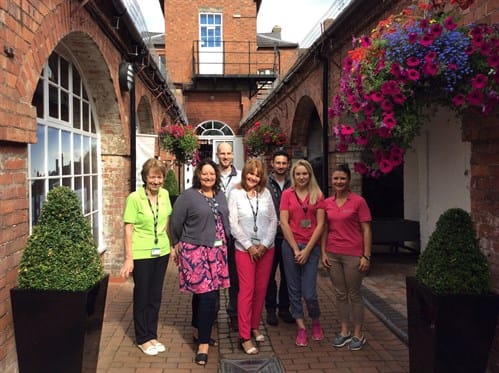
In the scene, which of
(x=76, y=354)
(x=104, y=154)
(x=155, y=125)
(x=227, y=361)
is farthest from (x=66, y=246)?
(x=155, y=125)

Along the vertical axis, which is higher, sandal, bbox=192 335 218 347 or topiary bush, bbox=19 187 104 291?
topiary bush, bbox=19 187 104 291

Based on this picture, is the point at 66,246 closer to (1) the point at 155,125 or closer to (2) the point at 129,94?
(2) the point at 129,94

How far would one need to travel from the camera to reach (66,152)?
4.95m

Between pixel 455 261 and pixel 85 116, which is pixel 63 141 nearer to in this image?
pixel 85 116

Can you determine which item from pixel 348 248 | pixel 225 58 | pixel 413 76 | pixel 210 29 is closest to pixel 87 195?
pixel 348 248

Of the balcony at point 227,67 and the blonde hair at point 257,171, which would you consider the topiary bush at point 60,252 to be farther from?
the balcony at point 227,67

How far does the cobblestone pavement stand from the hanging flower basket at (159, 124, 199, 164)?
19.9ft

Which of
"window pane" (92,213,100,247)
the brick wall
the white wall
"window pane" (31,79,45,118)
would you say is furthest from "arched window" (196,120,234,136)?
"window pane" (31,79,45,118)

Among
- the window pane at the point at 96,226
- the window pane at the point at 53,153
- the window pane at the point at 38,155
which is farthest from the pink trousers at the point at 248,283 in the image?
the window pane at the point at 96,226

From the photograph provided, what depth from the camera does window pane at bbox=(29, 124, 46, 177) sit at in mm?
4059

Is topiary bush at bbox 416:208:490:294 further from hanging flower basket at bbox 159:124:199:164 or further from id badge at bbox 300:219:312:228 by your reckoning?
hanging flower basket at bbox 159:124:199:164

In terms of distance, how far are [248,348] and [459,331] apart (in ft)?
5.80

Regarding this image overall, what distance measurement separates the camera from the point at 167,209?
12.7 ft

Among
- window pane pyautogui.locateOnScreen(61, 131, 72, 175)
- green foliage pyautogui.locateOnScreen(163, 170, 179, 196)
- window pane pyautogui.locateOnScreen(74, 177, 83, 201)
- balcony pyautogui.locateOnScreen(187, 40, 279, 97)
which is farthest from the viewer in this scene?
balcony pyautogui.locateOnScreen(187, 40, 279, 97)
